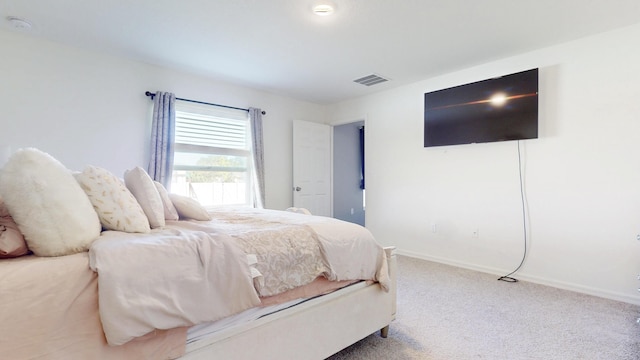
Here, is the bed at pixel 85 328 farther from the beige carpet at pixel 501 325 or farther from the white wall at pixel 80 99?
the white wall at pixel 80 99

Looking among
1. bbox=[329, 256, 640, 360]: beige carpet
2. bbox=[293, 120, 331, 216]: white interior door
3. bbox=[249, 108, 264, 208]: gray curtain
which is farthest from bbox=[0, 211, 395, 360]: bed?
bbox=[293, 120, 331, 216]: white interior door

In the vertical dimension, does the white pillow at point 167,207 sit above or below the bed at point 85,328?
above

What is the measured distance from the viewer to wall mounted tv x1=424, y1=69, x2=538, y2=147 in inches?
124

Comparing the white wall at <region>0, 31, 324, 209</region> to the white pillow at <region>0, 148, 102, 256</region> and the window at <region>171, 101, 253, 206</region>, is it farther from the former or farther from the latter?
the white pillow at <region>0, 148, 102, 256</region>

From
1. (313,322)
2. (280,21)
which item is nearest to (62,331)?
(313,322)

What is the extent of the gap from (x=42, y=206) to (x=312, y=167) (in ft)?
13.4

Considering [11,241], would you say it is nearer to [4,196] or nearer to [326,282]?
[4,196]

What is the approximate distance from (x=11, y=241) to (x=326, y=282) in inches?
51.7

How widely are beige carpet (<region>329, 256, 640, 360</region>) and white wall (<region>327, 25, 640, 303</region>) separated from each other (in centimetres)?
35

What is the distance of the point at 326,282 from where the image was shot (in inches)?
66.6

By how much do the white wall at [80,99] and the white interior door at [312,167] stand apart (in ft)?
4.77

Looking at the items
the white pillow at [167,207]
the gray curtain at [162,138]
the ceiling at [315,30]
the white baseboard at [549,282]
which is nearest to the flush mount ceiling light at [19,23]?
the ceiling at [315,30]

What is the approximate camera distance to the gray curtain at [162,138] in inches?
137

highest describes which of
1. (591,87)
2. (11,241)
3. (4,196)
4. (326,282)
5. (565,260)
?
(591,87)
